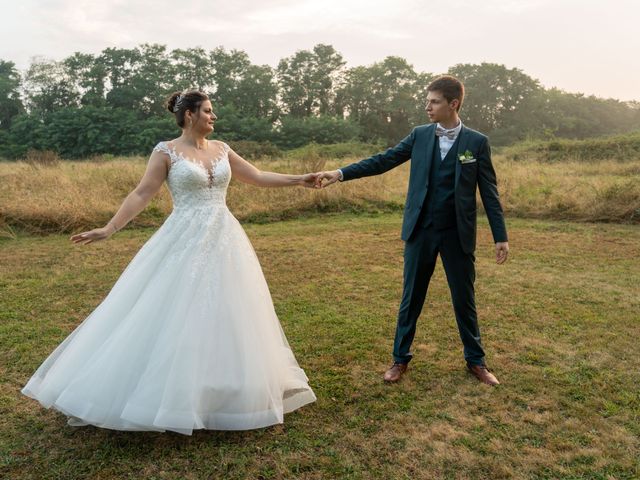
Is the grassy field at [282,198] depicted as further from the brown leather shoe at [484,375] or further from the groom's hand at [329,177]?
the brown leather shoe at [484,375]

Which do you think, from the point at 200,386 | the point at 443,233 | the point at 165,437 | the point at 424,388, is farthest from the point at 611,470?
the point at 165,437

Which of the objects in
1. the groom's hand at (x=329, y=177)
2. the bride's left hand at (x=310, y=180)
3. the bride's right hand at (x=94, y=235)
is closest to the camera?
the bride's right hand at (x=94, y=235)

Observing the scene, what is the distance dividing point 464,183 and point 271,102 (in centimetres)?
5477

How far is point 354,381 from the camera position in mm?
4219

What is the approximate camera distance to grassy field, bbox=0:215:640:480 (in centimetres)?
309

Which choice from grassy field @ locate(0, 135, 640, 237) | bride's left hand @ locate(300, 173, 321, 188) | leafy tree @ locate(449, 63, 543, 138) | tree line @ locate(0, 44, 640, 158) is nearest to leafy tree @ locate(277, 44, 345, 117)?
tree line @ locate(0, 44, 640, 158)

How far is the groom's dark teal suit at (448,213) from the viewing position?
3.82m

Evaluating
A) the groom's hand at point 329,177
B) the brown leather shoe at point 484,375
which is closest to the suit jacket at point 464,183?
the groom's hand at point 329,177

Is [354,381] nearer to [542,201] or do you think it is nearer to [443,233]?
[443,233]

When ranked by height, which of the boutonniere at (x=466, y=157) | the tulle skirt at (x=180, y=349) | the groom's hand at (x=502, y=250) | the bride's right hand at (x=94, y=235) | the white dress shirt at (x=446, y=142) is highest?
the white dress shirt at (x=446, y=142)

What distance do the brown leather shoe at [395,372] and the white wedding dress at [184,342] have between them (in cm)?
86

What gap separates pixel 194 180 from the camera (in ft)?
11.8

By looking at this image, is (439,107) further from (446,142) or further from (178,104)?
(178,104)

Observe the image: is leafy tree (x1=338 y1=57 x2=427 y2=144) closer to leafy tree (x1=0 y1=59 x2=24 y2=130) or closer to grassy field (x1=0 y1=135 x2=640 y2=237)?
leafy tree (x1=0 y1=59 x2=24 y2=130)
